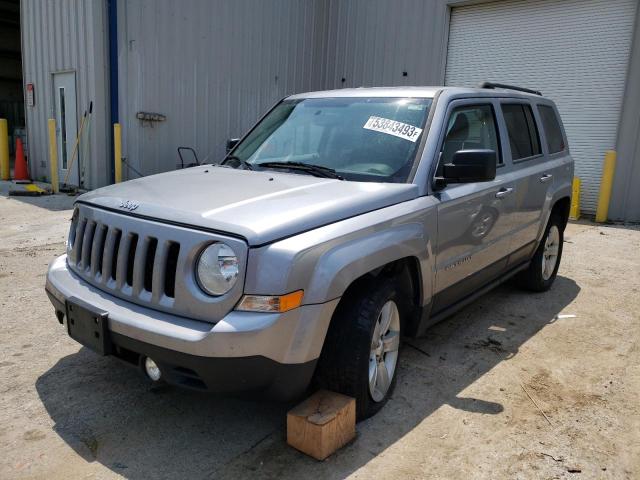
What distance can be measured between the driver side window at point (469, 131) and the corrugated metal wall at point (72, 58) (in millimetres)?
8630

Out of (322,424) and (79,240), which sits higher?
(79,240)

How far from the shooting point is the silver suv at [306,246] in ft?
7.90

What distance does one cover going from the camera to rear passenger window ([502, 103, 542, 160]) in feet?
14.6

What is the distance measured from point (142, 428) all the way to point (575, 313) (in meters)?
3.83

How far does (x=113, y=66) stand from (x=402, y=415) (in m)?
9.78

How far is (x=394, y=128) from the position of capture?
3518 millimetres

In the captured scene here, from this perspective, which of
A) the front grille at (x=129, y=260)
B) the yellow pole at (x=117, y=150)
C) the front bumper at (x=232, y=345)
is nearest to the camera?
the front bumper at (x=232, y=345)

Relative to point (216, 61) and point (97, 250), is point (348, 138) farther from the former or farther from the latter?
point (216, 61)

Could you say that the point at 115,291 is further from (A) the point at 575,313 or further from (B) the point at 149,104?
(B) the point at 149,104

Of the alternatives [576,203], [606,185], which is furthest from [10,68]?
[606,185]

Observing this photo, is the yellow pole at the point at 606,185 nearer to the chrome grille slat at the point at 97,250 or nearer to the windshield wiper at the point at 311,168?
the windshield wiper at the point at 311,168

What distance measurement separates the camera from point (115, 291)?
2.74m

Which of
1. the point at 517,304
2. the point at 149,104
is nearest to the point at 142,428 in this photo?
the point at 517,304

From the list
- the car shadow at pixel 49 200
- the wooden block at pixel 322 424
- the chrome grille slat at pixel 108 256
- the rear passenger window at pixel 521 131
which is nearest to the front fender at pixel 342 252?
the wooden block at pixel 322 424
